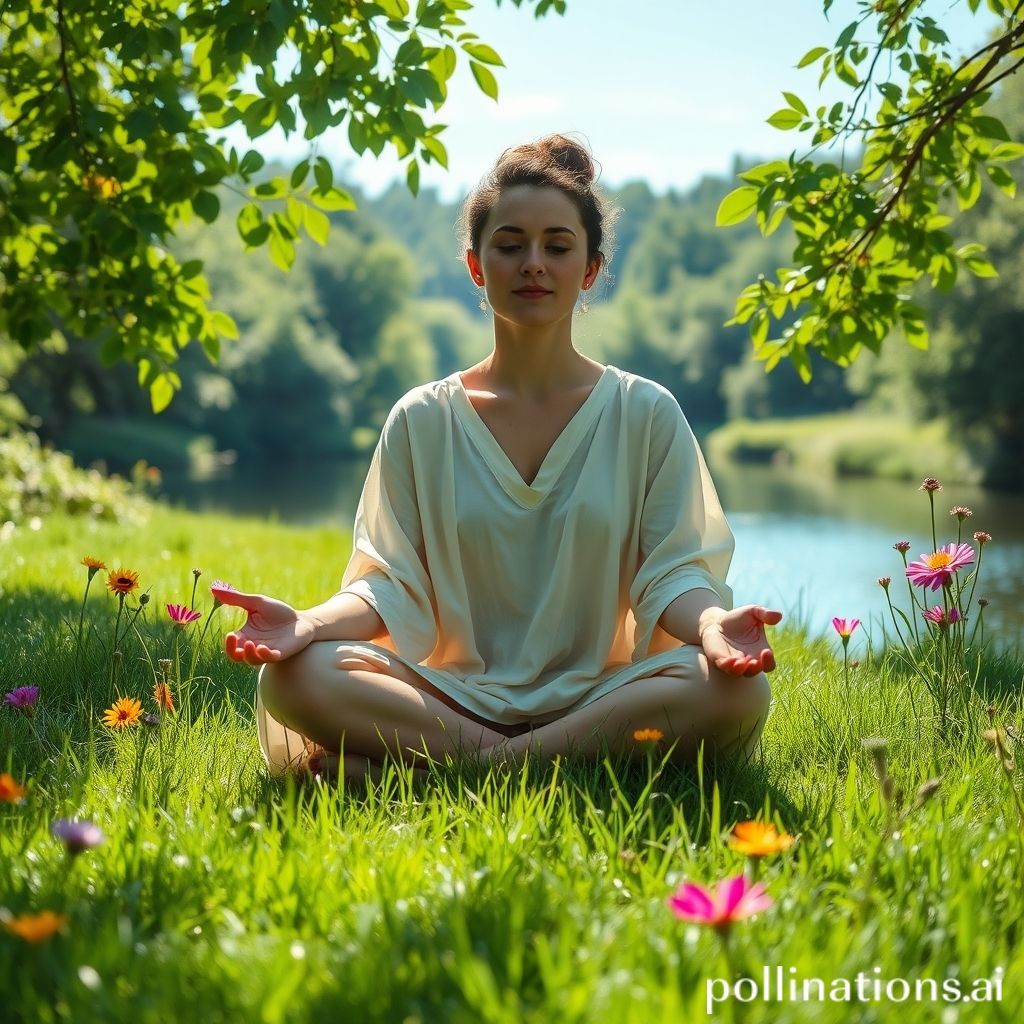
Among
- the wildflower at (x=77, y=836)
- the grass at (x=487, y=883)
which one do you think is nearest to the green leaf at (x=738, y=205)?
the grass at (x=487, y=883)

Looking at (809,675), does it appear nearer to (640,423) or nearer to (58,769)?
(640,423)

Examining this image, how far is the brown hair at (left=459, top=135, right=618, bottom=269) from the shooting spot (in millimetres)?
3645

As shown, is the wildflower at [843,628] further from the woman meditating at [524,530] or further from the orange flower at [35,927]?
the orange flower at [35,927]

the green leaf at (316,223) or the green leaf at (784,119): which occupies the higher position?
the green leaf at (784,119)

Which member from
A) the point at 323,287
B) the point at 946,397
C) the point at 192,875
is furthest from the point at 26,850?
the point at 323,287

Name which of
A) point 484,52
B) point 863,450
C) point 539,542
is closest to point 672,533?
point 539,542

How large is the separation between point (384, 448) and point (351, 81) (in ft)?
3.99

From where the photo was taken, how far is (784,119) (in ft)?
14.0

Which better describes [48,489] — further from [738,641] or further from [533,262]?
[738,641]

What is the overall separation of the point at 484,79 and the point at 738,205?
1.00m

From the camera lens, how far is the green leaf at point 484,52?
3.88 metres

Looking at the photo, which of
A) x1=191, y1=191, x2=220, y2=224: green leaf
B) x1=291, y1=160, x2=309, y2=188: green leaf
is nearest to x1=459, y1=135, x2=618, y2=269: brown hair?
x1=291, y1=160, x2=309, y2=188: green leaf

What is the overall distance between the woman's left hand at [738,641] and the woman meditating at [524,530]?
0.17 m

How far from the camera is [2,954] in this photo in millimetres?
1872
